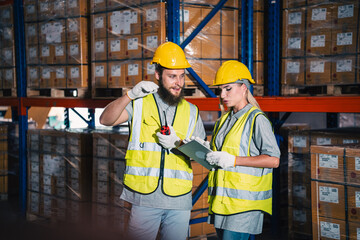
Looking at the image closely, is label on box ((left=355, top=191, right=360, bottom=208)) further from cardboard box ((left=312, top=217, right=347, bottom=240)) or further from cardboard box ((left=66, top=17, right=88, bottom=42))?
cardboard box ((left=66, top=17, right=88, bottom=42))

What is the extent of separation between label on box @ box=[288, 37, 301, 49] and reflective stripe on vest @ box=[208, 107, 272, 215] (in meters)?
1.87

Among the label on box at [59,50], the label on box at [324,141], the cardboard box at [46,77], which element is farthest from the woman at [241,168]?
the cardboard box at [46,77]

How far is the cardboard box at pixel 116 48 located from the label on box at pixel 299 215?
2.77 m

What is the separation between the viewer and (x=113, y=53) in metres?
5.16

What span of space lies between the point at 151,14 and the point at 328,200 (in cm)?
274

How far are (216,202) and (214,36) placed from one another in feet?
8.31

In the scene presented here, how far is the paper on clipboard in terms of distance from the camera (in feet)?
9.52

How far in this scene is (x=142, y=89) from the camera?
308cm

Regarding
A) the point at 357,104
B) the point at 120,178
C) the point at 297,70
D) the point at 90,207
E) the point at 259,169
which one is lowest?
the point at 90,207

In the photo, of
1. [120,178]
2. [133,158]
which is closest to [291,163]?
[120,178]

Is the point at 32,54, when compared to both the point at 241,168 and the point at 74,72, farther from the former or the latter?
the point at 241,168

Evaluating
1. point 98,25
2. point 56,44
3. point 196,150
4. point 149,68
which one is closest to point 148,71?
point 149,68

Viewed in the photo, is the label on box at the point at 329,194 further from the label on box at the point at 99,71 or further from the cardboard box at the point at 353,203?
the label on box at the point at 99,71

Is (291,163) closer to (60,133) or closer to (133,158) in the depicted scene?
(133,158)
